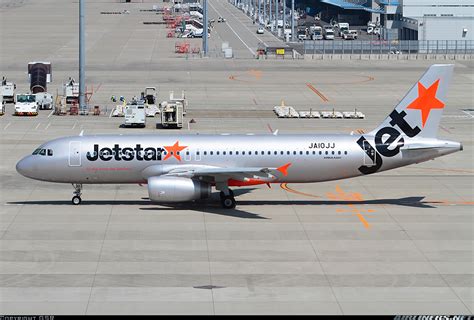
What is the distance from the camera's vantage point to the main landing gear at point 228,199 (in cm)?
5772

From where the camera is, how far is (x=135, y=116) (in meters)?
89.4

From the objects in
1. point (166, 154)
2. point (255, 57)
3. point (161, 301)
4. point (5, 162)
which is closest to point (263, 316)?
point (161, 301)

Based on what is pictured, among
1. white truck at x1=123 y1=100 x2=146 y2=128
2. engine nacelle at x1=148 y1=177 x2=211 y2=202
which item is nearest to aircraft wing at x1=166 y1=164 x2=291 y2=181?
engine nacelle at x1=148 y1=177 x2=211 y2=202

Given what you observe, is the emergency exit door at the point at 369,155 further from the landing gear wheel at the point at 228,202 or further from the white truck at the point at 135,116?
the white truck at the point at 135,116

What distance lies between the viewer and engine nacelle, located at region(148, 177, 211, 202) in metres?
56.2

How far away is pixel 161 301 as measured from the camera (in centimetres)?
4075

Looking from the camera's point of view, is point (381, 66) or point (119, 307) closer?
point (119, 307)

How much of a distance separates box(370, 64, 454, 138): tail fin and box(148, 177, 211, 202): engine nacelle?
37.1 ft

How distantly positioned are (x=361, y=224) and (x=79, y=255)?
1605 centimetres

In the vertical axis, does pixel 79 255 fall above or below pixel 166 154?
below

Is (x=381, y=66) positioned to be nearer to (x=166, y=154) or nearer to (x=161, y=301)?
(x=166, y=154)

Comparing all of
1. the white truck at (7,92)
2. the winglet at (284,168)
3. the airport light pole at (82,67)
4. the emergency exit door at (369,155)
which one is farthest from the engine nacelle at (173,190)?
the white truck at (7,92)

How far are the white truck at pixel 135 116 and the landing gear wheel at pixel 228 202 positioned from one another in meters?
32.9

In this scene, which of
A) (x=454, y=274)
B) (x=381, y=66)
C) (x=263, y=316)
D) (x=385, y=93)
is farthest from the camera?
(x=381, y=66)
